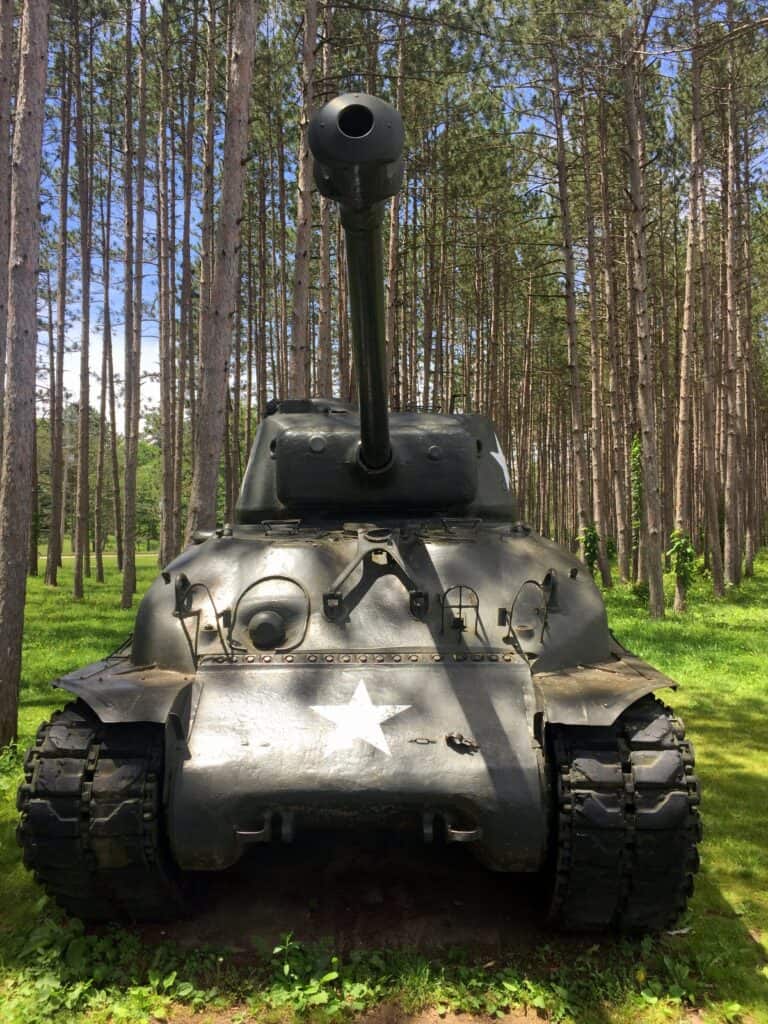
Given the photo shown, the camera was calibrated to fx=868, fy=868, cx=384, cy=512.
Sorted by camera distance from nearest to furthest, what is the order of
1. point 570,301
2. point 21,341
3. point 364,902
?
point 364,902, point 21,341, point 570,301

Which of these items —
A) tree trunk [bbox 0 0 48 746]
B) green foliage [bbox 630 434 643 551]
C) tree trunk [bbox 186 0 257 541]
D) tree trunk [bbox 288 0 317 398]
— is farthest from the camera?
green foliage [bbox 630 434 643 551]

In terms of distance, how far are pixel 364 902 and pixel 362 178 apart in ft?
11.4

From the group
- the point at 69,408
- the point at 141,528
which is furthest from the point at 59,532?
the point at 141,528

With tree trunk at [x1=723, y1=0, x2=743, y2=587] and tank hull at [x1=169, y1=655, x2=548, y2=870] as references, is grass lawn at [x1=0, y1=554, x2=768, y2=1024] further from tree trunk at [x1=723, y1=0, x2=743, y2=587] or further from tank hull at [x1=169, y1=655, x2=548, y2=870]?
tree trunk at [x1=723, y1=0, x2=743, y2=587]

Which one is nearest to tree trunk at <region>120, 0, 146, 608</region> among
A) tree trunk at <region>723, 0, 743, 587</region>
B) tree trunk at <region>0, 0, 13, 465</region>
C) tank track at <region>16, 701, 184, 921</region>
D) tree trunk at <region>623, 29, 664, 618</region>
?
tree trunk at <region>0, 0, 13, 465</region>

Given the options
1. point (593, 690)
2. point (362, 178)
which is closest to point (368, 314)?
point (362, 178)

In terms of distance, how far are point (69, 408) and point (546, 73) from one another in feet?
131

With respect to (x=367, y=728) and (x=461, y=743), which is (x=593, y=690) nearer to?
(x=461, y=743)

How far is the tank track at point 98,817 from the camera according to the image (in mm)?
3666

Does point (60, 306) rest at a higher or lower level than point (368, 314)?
higher

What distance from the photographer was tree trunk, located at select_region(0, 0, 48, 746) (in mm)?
6805

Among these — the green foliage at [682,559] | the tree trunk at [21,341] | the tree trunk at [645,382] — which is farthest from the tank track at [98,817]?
the green foliage at [682,559]

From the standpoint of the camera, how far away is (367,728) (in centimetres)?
381

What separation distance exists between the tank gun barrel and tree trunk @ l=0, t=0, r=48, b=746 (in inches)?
155
